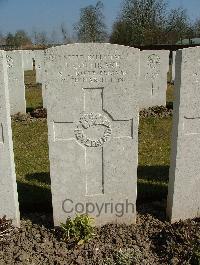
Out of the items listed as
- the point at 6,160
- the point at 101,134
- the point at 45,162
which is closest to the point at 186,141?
the point at 101,134

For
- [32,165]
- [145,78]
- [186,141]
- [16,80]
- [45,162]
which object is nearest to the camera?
[186,141]

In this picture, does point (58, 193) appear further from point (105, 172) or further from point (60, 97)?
point (60, 97)

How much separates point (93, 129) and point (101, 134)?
0.37 ft

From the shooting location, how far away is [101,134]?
3.94 metres

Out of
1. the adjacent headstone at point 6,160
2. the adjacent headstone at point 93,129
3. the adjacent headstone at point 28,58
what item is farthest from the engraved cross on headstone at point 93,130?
the adjacent headstone at point 28,58

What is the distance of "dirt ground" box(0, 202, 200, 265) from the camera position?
364 cm

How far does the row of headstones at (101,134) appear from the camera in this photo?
3.65 m

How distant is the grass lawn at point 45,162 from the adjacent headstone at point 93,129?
805 mm

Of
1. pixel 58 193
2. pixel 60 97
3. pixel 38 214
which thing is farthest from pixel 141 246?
pixel 60 97

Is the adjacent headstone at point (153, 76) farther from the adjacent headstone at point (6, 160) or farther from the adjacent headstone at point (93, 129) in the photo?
the adjacent headstone at point (6, 160)

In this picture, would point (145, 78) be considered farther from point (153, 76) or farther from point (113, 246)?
point (113, 246)

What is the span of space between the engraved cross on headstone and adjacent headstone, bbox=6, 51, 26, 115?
6373 mm

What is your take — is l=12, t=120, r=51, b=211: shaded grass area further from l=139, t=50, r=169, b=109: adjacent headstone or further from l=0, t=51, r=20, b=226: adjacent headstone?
l=139, t=50, r=169, b=109: adjacent headstone

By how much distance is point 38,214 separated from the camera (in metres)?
4.58
